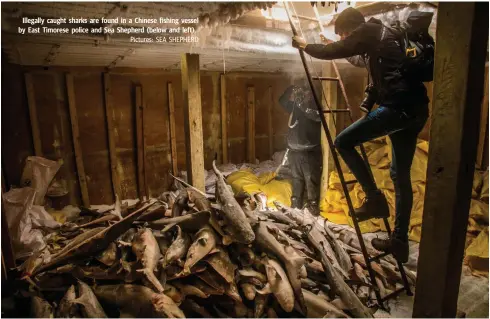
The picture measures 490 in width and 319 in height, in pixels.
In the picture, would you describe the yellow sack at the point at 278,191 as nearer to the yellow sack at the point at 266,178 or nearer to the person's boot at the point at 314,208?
the yellow sack at the point at 266,178

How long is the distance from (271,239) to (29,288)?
2.16 m

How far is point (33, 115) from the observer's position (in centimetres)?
539

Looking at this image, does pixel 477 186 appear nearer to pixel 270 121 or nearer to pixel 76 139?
pixel 270 121

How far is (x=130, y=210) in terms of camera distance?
3.62 metres

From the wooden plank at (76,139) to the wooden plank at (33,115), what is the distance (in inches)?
21.9

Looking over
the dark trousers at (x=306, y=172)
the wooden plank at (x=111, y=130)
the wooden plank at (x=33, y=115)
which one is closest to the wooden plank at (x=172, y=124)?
the wooden plank at (x=111, y=130)

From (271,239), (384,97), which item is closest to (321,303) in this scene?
(271,239)

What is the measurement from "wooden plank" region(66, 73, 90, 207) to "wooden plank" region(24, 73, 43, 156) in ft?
1.83

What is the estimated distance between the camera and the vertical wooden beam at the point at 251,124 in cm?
763

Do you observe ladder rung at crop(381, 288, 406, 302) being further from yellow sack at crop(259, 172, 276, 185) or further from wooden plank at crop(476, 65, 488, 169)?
yellow sack at crop(259, 172, 276, 185)

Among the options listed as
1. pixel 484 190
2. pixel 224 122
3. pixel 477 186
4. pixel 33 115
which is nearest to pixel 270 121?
pixel 224 122

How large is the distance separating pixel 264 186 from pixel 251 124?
91.8 inches

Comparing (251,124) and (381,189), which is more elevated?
(251,124)

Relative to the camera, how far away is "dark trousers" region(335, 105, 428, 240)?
2.58 meters
